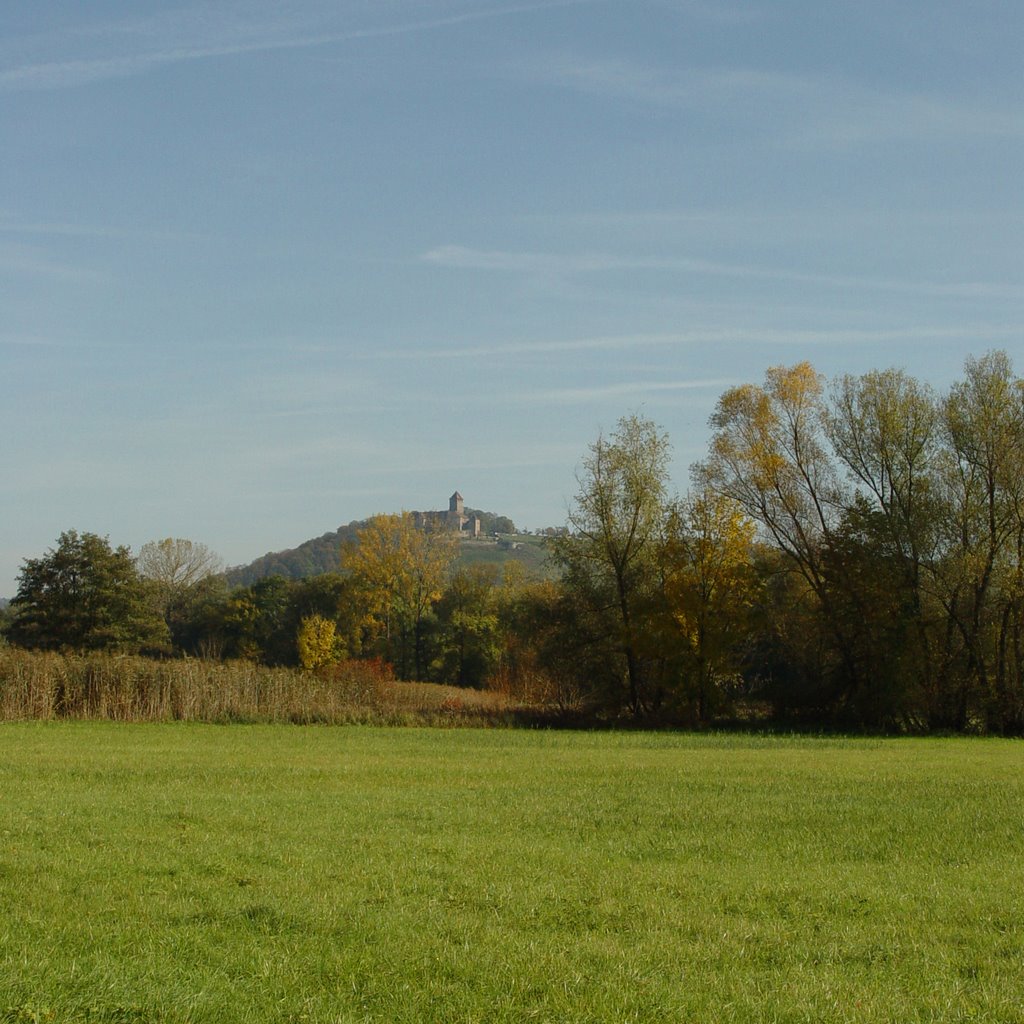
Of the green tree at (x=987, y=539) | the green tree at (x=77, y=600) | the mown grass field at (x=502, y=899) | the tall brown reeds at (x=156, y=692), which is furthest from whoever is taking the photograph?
the green tree at (x=77, y=600)

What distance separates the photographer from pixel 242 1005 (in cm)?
637

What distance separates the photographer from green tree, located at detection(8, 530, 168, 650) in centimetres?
5853

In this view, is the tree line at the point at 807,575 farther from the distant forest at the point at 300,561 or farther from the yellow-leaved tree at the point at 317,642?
the distant forest at the point at 300,561

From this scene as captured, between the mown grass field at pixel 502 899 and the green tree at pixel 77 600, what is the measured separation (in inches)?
1645

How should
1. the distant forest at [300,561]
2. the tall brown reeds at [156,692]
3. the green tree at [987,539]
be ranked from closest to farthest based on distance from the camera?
the tall brown reeds at [156,692] < the green tree at [987,539] < the distant forest at [300,561]

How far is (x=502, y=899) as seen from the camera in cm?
925

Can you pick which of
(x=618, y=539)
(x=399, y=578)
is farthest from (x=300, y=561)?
(x=618, y=539)

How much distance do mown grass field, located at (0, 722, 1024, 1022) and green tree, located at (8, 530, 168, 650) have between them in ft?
137

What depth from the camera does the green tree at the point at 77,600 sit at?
192 ft

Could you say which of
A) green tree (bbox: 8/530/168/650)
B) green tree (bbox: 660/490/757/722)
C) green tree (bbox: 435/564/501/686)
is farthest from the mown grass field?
green tree (bbox: 435/564/501/686)

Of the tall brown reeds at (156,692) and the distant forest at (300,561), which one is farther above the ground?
the distant forest at (300,561)

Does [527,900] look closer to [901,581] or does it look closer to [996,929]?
[996,929]

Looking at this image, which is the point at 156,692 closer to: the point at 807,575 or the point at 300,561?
the point at 807,575

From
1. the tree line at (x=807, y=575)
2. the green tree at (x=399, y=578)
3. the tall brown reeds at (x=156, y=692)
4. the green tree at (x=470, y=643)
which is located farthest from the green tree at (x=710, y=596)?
the green tree at (x=399, y=578)
